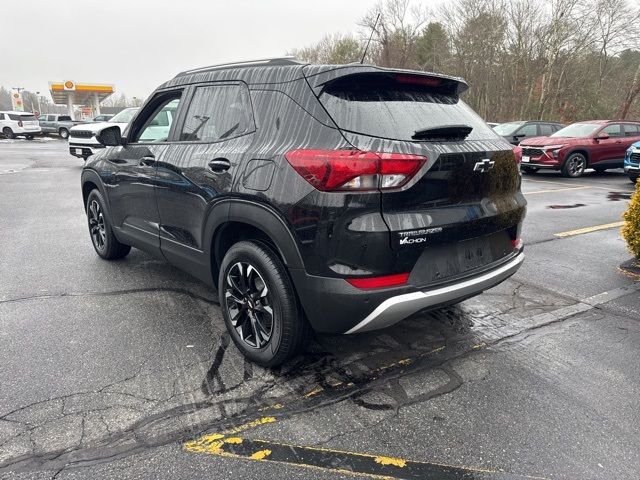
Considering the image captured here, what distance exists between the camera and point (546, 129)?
644 inches

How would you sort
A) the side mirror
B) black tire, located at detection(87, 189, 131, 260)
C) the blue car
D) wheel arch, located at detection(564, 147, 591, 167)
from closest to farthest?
1. the side mirror
2. black tire, located at detection(87, 189, 131, 260)
3. the blue car
4. wheel arch, located at detection(564, 147, 591, 167)

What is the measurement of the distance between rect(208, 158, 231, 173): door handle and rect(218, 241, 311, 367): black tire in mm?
487

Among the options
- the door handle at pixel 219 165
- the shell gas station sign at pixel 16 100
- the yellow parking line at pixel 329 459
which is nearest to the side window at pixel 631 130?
the door handle at pixel 219 165

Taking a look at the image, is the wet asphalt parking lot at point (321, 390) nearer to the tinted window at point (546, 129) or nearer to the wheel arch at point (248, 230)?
the wheel arch at point (248, 230)

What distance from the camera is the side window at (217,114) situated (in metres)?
2.97

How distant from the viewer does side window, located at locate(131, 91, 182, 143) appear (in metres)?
3.73

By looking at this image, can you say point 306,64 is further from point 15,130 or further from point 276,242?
point 15,130

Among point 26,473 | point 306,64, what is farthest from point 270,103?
point 26,473

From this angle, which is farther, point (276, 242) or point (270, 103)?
point (270, 103)

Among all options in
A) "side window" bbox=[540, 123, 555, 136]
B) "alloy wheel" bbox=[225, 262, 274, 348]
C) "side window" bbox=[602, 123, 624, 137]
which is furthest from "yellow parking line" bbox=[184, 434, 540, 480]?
"side window" bbox=[540, 123, 555, 136]

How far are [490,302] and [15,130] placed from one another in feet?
118

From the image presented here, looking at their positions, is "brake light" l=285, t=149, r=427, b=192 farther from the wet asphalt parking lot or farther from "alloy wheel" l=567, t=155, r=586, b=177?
"alloy wheel" l=567, t=155, r=586, b=177

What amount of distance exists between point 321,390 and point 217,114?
1.97 m

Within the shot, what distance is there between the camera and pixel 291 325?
2660mm
